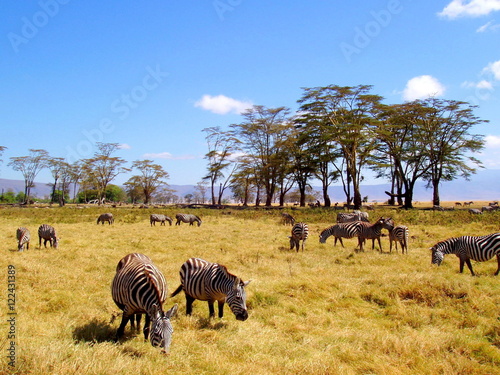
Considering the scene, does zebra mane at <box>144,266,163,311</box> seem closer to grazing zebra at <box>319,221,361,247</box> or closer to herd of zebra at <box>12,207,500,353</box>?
herd of zebra at <box>12,207,500,353</box>

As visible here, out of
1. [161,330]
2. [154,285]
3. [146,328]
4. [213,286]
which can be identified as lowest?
[146,328]

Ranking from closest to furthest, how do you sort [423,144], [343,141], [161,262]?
[161,262]
[343,141]
[423,144]

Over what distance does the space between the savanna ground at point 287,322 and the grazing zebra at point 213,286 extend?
0.40 metres

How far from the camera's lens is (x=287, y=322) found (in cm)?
646

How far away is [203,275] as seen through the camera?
254 inches

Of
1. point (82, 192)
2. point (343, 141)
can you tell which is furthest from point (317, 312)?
point (82, 192)

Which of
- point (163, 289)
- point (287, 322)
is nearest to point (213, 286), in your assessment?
point (163, 289)

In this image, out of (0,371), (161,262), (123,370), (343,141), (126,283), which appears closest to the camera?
(0,371)

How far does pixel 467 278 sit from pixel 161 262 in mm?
8968

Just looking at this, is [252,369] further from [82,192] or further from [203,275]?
[82,192]

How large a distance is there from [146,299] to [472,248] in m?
9.20

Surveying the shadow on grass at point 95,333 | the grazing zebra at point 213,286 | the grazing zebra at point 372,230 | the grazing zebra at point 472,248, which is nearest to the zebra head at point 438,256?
the grazing zebra at point 472,248

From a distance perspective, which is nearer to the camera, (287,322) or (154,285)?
(154,285)

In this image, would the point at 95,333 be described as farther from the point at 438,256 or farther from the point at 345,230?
the point at 345,230
